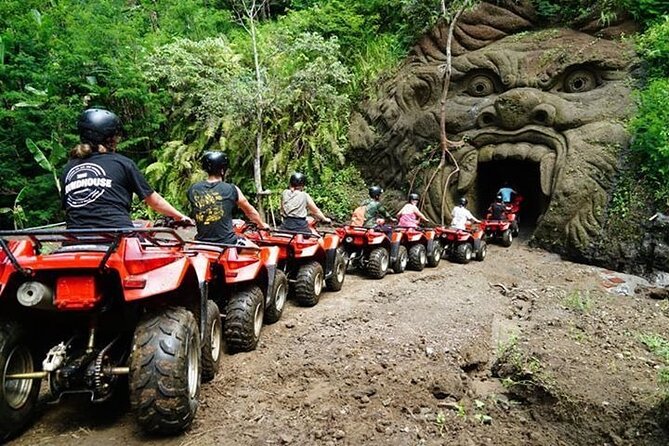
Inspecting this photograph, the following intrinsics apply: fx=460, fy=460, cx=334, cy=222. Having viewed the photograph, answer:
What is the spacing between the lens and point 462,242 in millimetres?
10672

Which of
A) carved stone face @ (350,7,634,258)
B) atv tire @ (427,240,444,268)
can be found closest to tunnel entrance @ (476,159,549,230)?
carved stone face @ (350,7,634,258)

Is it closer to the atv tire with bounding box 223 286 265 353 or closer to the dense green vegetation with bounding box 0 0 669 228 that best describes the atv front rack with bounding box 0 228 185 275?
the atv tire with bounding box 223 286 265 353

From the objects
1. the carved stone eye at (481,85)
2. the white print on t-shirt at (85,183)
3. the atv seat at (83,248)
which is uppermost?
the carved stone eye at (481,85)

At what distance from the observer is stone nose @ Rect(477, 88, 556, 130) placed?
11.8m

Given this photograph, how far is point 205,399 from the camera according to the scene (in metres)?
3.24

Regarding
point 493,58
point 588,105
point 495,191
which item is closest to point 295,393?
point 588,105

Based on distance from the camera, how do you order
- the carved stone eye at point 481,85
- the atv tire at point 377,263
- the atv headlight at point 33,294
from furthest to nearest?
the carved stone eye at point 481,85 < the atv tire at point 377,263 < the atv headlight at point 33,294

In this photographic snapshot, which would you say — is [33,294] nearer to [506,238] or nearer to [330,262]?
[330,262]

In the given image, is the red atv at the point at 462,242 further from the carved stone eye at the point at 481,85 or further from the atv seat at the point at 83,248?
the atv seat at the point at 83,248

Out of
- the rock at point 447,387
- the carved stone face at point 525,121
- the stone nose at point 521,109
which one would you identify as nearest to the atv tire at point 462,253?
the carved stone face at point 525,121

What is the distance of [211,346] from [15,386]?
4.14 ft

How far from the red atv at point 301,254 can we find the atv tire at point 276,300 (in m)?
0.61

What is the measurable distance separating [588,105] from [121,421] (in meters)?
12.5

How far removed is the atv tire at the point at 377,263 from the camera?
8.11m
